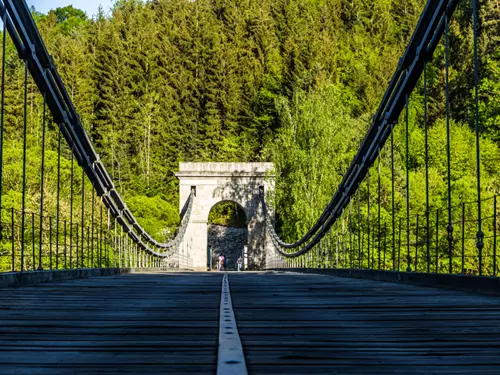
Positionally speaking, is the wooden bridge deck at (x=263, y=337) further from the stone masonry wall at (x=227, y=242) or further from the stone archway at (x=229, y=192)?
the stone masonry wall at (x=227, y=242)

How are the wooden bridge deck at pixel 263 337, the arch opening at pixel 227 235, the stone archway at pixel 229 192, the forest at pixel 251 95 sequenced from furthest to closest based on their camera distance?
the arch opening at pixel 227 235
the stone archway at pixel 229 192
the forest at pixel 251 95
the wooden bridge deck at pixel 263 337

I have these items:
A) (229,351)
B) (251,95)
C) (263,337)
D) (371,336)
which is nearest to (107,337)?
(263,337)

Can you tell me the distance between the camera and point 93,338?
260cm

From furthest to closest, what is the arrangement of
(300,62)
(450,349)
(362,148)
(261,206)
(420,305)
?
(300,62)
(261,206)
(362,148)
(420,305)
(450,349)

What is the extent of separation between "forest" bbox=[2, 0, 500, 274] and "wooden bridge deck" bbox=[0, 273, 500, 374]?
27158 mm

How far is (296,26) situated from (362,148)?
52.5 metres

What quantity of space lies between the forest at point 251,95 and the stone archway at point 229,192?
1.52 metres

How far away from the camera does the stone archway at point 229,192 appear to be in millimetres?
40594

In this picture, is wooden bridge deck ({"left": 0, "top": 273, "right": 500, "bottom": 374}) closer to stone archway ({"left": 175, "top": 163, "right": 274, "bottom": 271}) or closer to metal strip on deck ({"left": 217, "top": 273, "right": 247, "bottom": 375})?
metal strip on deck ({"left": 217, "top": 273, "right": 247, "bottom": 375})

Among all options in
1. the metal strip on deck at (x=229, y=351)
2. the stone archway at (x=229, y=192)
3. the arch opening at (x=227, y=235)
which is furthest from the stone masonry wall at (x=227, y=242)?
the metal strip on deck at (x=229, y=351)

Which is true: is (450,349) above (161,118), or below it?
below

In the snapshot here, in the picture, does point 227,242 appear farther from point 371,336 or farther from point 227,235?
point 371,336

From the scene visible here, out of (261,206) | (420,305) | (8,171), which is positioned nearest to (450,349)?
(420,305)

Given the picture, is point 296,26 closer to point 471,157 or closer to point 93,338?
point 471,157
